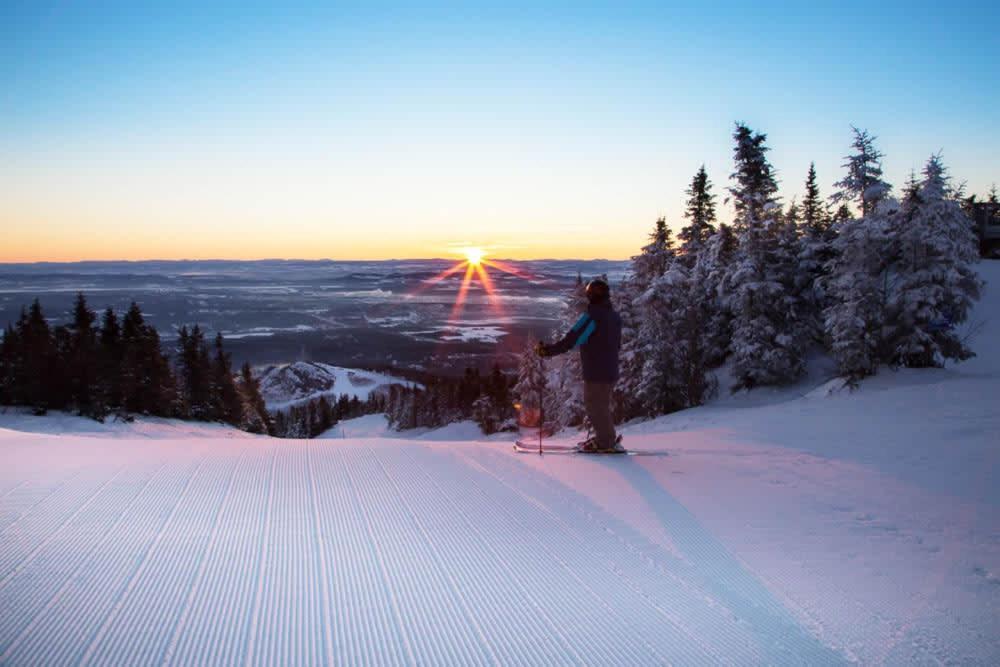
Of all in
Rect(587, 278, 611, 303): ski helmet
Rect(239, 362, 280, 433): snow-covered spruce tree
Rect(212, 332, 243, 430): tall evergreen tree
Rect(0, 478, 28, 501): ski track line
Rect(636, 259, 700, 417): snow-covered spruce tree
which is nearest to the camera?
Rect(0, 478, 28, 501): ski track line

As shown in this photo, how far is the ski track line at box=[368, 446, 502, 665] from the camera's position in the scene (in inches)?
99.7

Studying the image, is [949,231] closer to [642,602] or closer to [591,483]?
[591,483]

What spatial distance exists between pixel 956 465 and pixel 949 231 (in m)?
16.9

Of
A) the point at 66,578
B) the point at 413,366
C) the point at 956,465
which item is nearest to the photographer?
the point at 66,578

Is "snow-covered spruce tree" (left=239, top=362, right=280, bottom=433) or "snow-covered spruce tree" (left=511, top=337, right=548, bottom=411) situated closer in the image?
"snow-covered spruce tree" (left=511, top=337, right=548, bottom=411)

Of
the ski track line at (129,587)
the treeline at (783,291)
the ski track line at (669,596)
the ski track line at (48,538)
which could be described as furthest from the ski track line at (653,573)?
the treeline at (783,291)

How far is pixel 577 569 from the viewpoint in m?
3.34

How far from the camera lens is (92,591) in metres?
2.80

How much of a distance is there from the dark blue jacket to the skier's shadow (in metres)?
2.14

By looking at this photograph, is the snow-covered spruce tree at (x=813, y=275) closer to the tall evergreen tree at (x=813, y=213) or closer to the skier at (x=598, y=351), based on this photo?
the tall evergreen tree at (x=813, y=213)

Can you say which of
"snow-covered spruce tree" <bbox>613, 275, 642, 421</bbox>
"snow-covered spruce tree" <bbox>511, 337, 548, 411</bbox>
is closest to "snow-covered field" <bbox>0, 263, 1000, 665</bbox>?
"snow-covered spruce tree" <bbox>613, 275, 642, 421</bbox>

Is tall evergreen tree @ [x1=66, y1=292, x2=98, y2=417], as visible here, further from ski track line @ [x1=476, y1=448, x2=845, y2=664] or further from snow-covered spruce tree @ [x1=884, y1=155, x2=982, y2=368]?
snow-covered spruce tree @ [x1=884, y1=155, x2=982, y2=368]

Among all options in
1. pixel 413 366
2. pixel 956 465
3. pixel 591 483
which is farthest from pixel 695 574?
pixel 413 366

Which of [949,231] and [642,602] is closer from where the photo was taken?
[642,602]
